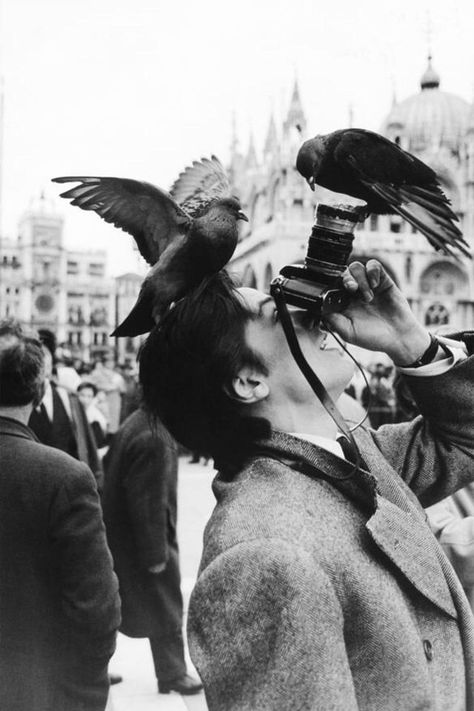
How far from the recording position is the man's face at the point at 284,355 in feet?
4.96

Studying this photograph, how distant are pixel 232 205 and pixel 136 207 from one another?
216mm

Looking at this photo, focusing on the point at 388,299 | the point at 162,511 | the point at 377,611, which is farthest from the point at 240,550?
the point at 162,511

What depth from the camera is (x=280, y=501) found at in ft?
4.34

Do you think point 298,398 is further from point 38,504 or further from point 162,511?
point 162,511

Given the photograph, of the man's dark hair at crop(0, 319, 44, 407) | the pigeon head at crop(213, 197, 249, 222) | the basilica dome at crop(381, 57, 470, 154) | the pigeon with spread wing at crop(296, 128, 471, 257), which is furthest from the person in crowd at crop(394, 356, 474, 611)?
the basilica dome at crop(381, 57, 470, 154)

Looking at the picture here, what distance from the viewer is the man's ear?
4.93 feet

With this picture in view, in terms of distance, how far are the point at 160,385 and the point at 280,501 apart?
0.36 meters

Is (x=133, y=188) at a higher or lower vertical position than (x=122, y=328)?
higher

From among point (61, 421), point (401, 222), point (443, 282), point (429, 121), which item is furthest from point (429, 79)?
point (61, 421)

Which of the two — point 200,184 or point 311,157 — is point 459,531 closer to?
point 200,184

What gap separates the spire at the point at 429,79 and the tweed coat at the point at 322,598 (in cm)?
5228

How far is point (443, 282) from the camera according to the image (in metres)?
38.9

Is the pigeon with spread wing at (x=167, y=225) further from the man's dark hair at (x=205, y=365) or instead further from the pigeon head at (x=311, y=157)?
the pigeon head at (x=311, y=157)

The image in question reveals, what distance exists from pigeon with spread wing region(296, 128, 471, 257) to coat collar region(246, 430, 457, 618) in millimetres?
438
